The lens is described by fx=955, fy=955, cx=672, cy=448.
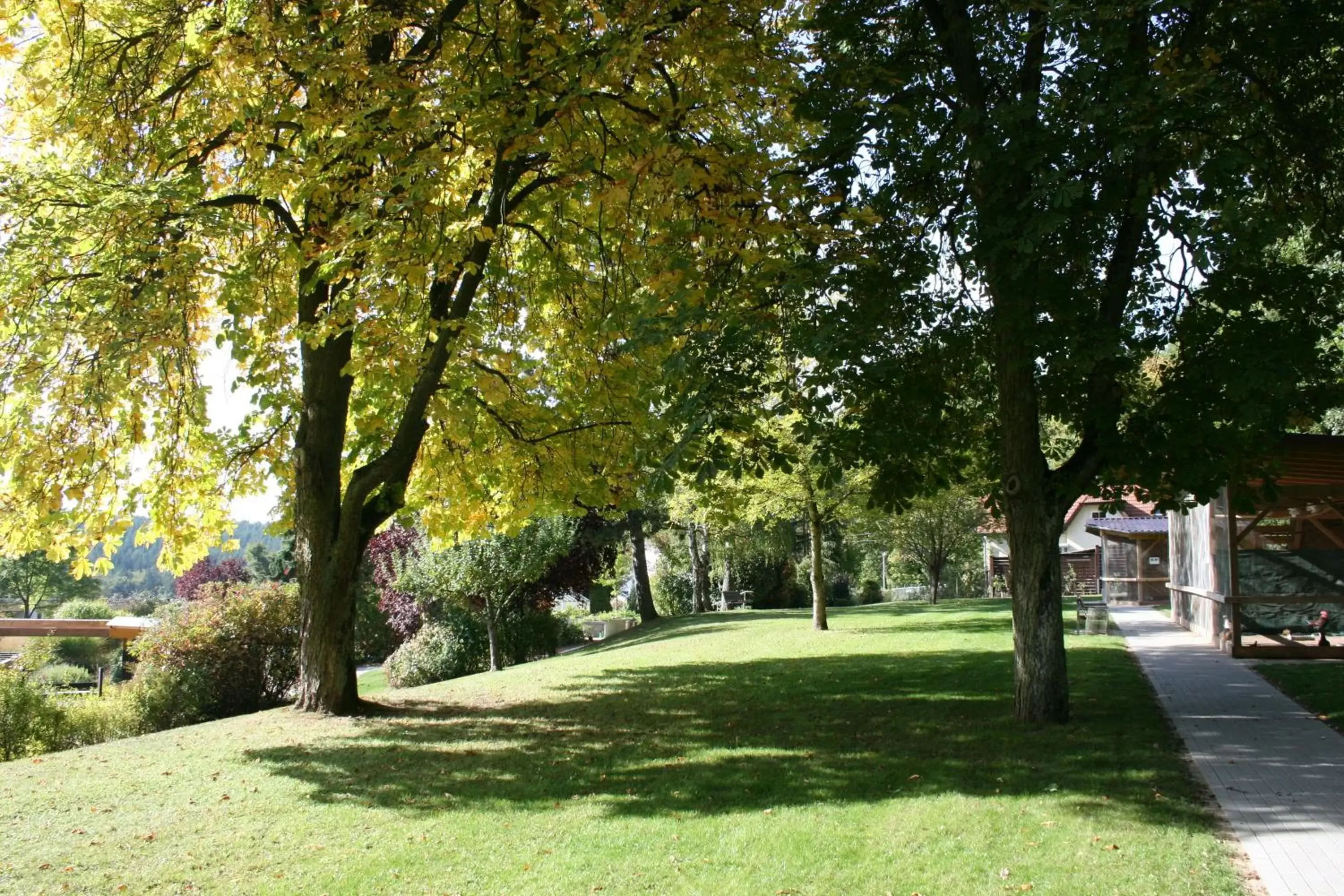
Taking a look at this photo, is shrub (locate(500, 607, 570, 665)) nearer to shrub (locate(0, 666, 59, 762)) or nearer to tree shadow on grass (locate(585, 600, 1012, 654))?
tree shadow on grass (locate(585, 600, 1012, 654))

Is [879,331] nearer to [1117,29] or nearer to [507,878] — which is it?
[1117,29]

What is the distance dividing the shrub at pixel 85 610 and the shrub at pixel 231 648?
5462 cm

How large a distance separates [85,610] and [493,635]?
195 ft

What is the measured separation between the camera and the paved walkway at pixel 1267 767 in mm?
5707

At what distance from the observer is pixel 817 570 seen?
2269cm

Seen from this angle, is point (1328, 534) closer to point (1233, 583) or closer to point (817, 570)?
point (1233, 583)

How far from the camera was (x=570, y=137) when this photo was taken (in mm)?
8945

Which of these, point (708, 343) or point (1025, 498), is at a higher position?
point (708, 343)

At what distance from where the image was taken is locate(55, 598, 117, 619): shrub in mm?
66250

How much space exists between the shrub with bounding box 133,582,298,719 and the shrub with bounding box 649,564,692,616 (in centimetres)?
2490

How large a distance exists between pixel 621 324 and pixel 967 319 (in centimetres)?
376

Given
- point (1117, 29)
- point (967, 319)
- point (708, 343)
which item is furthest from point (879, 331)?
point (1117, 29)

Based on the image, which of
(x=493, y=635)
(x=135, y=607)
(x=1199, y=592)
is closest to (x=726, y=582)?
(x=493, y=635)

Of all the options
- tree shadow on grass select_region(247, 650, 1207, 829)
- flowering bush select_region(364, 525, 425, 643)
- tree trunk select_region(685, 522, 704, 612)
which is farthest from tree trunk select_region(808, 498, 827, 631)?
tree trunk select_region(685, 522, 704, 612)
